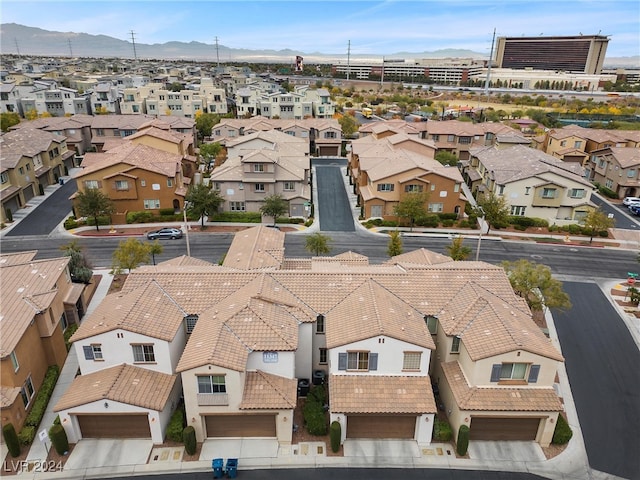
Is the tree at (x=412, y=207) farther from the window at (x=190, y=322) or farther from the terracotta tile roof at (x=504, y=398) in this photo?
the window at (x=190, y=322)

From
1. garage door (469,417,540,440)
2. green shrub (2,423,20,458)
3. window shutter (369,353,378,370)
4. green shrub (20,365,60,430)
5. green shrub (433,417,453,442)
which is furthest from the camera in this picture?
green shrub (20,365,60,430)

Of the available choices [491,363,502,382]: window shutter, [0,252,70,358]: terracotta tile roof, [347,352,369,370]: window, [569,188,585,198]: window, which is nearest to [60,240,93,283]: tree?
[0,252,70,358]: terracotta tile roof

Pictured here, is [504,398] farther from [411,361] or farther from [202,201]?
[202,201]

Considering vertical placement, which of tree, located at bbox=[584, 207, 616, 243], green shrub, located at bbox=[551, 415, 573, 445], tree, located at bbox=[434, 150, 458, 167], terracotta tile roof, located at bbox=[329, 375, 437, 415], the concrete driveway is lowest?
the concrete driveway

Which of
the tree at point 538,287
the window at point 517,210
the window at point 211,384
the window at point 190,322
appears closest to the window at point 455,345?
the tree at point 538,287

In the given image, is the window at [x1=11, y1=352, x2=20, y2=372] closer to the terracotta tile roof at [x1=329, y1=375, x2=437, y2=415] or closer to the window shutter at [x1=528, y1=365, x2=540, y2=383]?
the terracotta tile roof at [x1=329, y1=375, x2=437, y2=415]

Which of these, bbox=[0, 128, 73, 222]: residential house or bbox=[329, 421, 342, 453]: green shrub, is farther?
bbox=[0, 128, 73, 222]: residential house

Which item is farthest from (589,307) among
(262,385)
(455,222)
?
(262,385)

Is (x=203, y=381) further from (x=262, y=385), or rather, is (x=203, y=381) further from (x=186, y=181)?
(x=186, y=181)
